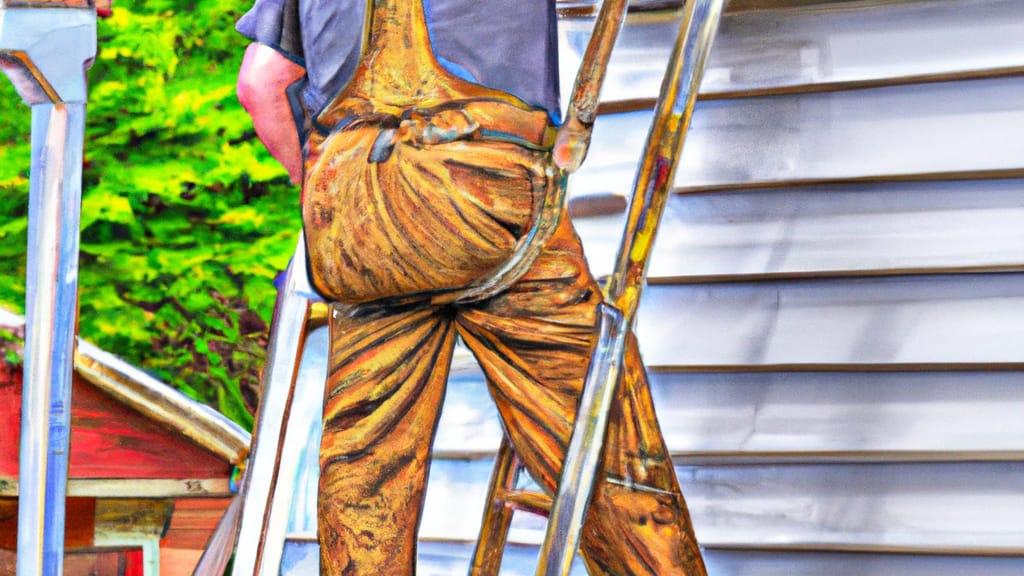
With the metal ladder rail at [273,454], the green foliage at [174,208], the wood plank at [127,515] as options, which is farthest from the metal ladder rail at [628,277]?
the green foliage at [174,208]

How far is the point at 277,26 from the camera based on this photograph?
6.10 feet

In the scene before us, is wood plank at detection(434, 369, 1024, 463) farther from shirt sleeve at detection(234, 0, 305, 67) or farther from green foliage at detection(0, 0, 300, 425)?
green foliage at detection(0, 0, 300, 425)

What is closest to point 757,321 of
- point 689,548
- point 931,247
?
point 931,247

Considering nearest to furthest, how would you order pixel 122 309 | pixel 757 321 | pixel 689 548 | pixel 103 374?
pixel 689 548 < pixel 757 321 < pixel 103 374 < pixel 122 309

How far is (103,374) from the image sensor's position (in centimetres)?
353

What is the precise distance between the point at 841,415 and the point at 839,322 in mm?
168

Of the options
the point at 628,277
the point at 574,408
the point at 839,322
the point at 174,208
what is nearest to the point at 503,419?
the point at 574,408

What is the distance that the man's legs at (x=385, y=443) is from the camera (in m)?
1.74

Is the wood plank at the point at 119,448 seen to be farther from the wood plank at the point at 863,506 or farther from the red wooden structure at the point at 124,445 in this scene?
the wood plank at the point at 863,506

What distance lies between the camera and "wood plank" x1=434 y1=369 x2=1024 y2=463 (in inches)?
83.8

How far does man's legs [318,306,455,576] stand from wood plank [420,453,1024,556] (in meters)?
0.71

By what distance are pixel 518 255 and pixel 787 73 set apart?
0.92m

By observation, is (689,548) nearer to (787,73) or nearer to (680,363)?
(680,363)

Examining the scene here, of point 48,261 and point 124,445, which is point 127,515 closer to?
point 124,445
